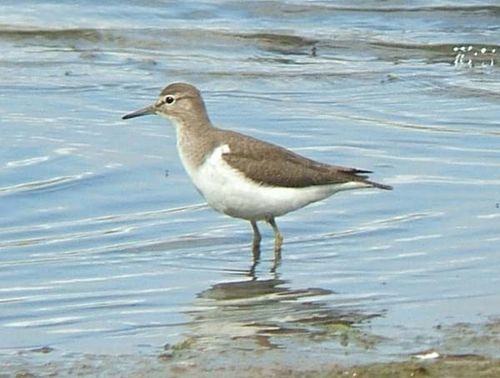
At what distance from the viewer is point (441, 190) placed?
32.2 ft

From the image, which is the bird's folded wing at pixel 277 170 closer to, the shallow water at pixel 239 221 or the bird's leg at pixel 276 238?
the bird's leg at pixel 276 238

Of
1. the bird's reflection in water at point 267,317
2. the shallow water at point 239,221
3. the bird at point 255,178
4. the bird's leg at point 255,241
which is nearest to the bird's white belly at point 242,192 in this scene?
the bird at point 255,178

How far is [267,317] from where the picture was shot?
7113 millimetres

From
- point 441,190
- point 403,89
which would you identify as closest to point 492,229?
point 441,190

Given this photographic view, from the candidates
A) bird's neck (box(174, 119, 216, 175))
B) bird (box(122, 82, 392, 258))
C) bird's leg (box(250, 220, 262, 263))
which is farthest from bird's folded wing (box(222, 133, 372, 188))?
bird's leg (box(250, 220, 262, 263))

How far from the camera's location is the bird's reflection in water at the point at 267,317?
6.55 metres

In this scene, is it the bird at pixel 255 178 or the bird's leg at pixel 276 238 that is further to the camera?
the bird at pixel 255 178

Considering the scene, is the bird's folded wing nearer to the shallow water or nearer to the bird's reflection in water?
the shallow water

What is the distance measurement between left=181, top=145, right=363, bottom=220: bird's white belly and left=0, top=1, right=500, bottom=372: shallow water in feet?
0.84

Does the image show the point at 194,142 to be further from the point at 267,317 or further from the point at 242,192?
the point at 267,317

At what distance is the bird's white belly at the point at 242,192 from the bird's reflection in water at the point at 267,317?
2.00 ft

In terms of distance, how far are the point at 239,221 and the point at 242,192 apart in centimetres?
93

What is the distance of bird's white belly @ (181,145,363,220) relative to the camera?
8719 millimetres

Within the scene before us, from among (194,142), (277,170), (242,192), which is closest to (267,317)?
(242,192)
